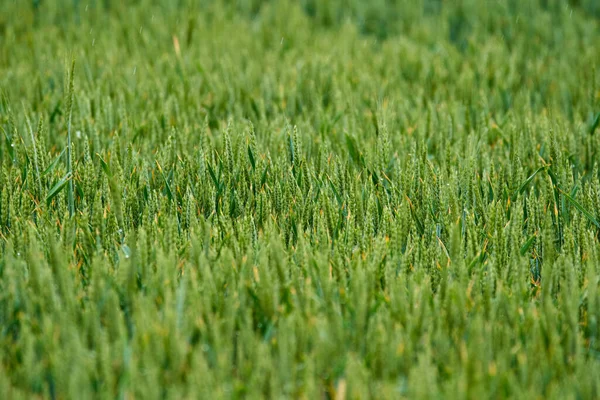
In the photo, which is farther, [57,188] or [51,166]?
[51,166]

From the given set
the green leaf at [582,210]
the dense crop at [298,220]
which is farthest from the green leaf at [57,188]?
the green leaf at [582,210]

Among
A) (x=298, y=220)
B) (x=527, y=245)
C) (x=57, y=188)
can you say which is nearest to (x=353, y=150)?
(x=298, y=220)

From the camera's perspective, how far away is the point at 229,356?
4.51 feet

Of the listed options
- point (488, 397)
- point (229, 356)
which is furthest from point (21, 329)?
point (488, 397)

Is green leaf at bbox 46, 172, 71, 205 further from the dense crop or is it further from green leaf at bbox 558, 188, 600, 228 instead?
green leaf at bbox 558, 188, 600, 228

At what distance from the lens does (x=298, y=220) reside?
192 centimetres

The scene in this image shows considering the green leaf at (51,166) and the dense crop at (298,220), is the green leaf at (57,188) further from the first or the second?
the green leaf at (51,166)

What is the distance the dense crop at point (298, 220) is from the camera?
52.9 inches

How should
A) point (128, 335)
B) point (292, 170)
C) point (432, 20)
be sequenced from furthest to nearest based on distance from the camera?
point (432, 20), point (292, 170), point (128, 335)

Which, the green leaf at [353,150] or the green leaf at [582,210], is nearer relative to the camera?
the green leaf at [582,210]

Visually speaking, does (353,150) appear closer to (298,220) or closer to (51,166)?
(298,220)

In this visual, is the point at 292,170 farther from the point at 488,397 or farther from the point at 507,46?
the point at 507,46

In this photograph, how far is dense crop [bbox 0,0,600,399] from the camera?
134 centimetres

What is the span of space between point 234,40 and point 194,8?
0.60 meters
